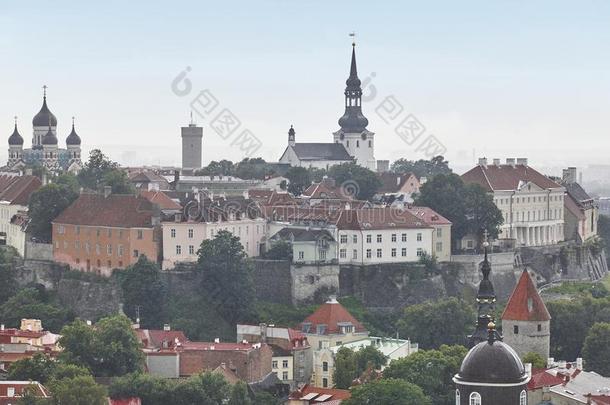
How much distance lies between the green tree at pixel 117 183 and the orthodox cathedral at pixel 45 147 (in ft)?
106

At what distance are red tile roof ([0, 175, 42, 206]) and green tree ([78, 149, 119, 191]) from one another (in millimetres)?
3890

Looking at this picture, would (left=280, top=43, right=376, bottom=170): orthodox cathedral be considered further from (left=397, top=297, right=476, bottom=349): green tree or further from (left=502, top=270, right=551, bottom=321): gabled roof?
(left=502, top=270, right=551, bottom=321): gabled roof

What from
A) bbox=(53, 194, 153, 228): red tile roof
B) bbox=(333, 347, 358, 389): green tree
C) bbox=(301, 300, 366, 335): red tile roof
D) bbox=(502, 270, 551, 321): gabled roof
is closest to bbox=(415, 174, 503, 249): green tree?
bbox=(301, 300, 366, 335): red tile roof

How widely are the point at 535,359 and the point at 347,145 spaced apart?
65.1m

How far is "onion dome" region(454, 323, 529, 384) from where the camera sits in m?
34.3

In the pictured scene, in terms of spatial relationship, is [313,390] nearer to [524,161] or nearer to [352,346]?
[352,346]

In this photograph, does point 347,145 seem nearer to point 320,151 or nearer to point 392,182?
point 320,151

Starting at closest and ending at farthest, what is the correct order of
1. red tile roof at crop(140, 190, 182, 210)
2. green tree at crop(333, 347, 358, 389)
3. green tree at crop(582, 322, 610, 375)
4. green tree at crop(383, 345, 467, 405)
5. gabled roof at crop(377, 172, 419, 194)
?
green tree at crop(383, 345, 467, 405)
green tree at crop(333, 347, 358, 389)
green tree at crop(582, 322, 610, 375)
red tile roof at crop(140, 190, 182, 210)
gabled roof at crop(377, 172, 419, 194)

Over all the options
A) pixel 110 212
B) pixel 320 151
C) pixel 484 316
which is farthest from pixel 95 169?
pixel 484 316

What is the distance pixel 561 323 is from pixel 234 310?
44.2ft

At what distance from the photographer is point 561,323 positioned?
7100 centimetres

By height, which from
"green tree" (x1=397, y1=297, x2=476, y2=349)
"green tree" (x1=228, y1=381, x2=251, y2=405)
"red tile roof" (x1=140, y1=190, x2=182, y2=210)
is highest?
"red tile roof" (x1=140, y1=190, x2=182, y2=210)

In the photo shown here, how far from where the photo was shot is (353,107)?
12669cm

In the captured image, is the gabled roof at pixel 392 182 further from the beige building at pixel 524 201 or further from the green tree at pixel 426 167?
the green tree at pixel 426 167
